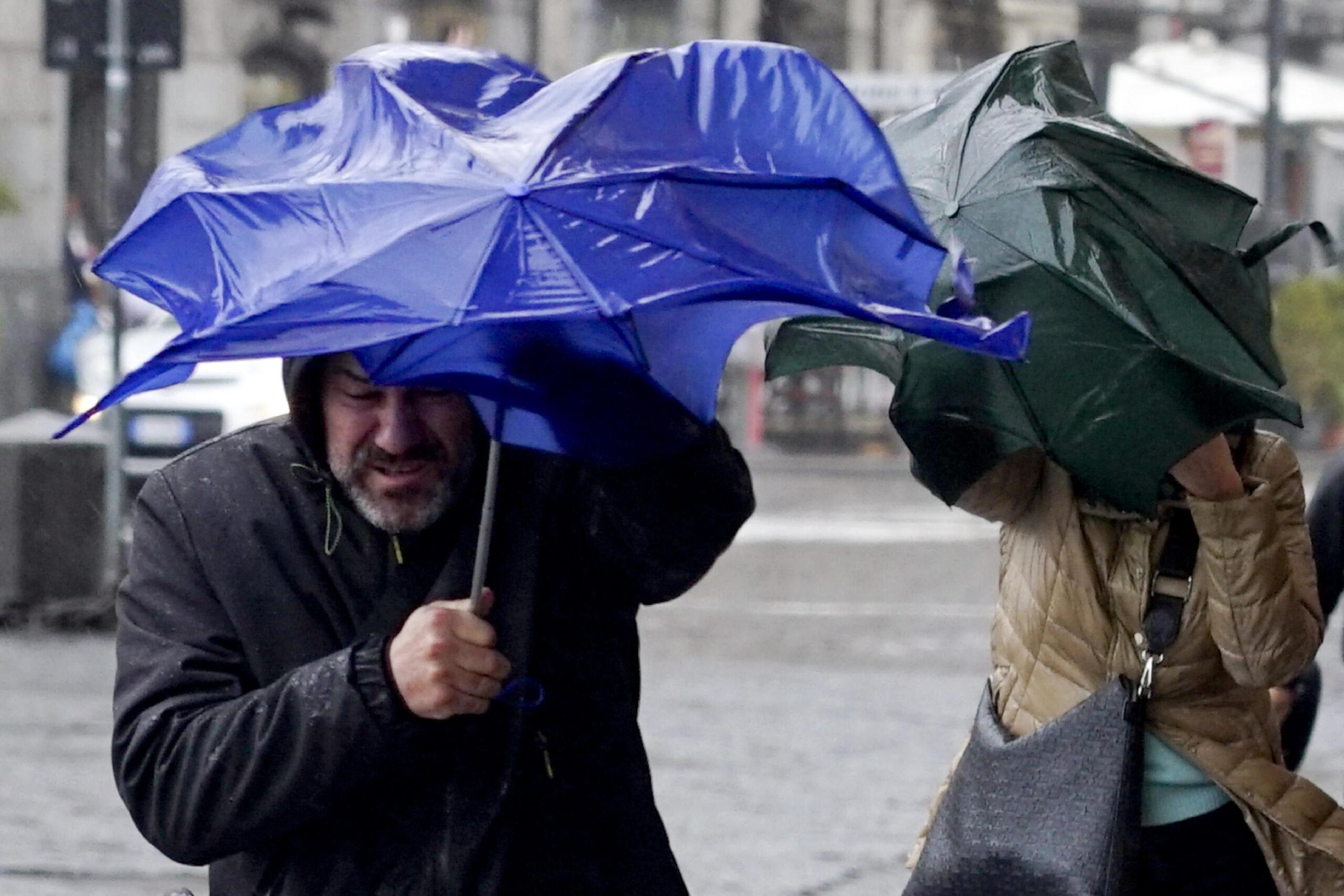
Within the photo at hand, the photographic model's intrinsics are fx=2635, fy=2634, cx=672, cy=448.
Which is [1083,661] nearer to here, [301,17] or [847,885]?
[847,885]

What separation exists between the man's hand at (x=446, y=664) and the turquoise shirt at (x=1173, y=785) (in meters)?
1.15

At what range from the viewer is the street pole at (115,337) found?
1213 centimetres

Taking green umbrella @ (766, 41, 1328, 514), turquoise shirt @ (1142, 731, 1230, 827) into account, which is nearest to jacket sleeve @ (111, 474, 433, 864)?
green umbrella @ (766, 41, 1328, 514)

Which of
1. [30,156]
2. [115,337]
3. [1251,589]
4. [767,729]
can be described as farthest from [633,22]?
[1251,589]

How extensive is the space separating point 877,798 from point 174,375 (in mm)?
5568

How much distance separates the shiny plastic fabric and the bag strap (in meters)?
0.94

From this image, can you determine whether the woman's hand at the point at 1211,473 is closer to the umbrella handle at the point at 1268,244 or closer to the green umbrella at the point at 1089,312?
the green umbrella at the point at 1089,312

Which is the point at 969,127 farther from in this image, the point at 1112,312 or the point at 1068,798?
the point at 1068,798

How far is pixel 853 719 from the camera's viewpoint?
978cm

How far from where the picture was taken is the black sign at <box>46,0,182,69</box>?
12352 mm

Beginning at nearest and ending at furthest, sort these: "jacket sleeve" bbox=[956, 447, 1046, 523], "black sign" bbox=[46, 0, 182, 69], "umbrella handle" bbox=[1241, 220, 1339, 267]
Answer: "umbrella handle" bbox=[1241, 220, 1339, 267], "jacket sleeve" bbox=[956, 447, 1046, 523], "black sign" bbox=[46, 0, 182, 69]

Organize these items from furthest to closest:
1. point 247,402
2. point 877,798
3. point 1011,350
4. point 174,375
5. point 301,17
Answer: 1. point 301,17
2. point 247,402
3. point 877,798
4. point 174,375
5. point 1011,350

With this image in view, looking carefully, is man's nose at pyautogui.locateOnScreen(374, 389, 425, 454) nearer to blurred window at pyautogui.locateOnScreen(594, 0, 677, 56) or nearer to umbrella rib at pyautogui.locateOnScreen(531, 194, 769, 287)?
umbrella rib at pyautogui.locateOnScreen(531, 194, 769, 287)

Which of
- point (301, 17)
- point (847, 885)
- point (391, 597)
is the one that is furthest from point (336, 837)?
point (301, 17)
